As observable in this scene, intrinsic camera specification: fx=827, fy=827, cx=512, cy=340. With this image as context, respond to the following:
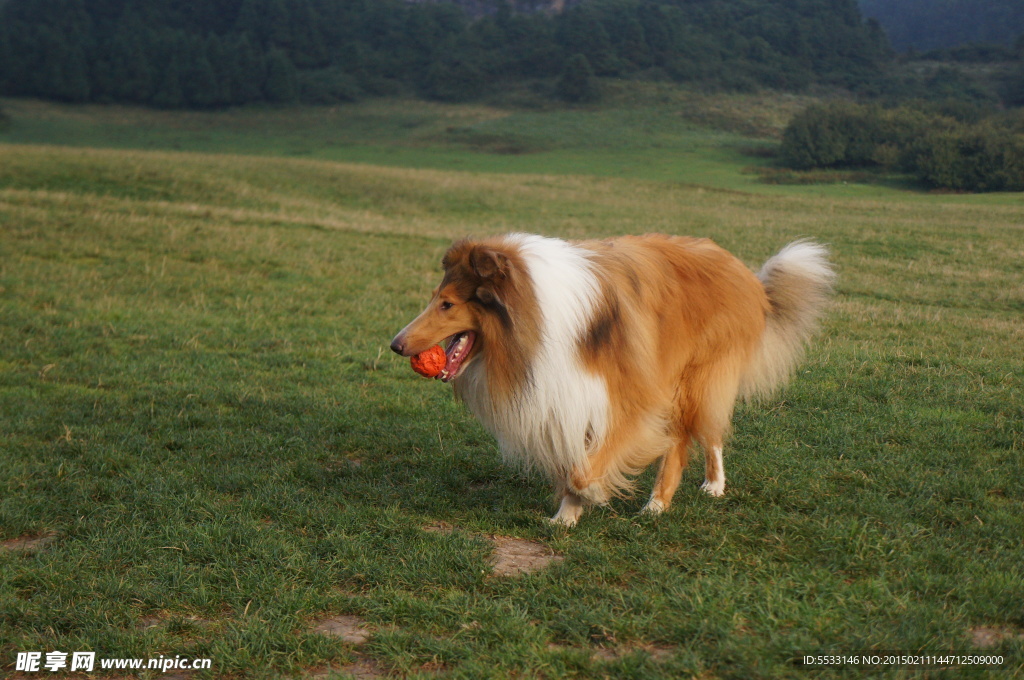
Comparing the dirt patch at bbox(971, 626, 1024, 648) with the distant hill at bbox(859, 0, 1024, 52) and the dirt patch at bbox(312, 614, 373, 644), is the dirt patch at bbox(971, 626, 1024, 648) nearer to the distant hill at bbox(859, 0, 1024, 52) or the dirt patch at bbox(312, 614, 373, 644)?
the dirt patch at bbox(312, 614, 373, 644)

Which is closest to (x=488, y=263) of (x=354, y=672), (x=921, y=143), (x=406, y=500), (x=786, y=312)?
(x=406, y=500)

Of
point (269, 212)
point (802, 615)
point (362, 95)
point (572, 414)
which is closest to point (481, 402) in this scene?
point (572, 414)

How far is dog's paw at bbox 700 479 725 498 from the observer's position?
19.1 ft

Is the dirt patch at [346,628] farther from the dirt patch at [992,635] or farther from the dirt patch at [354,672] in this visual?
the dirt patch at [992,635]

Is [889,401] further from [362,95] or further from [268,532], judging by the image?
[362,95]

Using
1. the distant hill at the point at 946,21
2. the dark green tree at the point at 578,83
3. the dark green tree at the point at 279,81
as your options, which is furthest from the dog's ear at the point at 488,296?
the distant hill at the point at 946,21

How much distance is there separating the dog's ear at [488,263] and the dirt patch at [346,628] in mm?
2001

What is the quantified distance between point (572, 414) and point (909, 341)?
7193 millimetres

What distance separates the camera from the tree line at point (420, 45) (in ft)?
247

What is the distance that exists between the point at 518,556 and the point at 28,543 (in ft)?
9.94

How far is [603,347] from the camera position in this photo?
5117 millimetres

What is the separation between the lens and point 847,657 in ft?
12.2

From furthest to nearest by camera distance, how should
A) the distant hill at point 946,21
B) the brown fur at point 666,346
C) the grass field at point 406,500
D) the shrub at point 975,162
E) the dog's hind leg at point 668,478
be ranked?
the distant hill at point 946,21 < the shrub at point 975,162 < the dog's hind leg at point 668,478 < the brown fur at point 666,346 < the grass field at point 406,500

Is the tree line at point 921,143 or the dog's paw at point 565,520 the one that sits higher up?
the tree line at point 921,143
